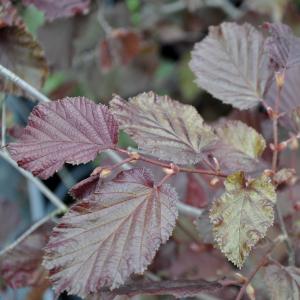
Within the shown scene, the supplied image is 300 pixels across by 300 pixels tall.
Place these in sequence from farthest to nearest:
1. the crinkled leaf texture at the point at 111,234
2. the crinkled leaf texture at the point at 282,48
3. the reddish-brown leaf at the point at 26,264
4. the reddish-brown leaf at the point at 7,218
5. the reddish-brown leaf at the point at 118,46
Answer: the reddish-brown leaf at the point at 118,46 → the reddish-brown leaf at the point at 7,218 → the reddish-brown leaf at the point at 26,264 → the crinkled leaf texture at the point at 282,48 → the crinkled leaf texture at the point at 111,234

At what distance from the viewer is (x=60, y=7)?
2.19 ft

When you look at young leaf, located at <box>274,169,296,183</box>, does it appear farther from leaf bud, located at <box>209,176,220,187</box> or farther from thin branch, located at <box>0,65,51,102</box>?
thin branch, located at <box>0,65,51,102</box>

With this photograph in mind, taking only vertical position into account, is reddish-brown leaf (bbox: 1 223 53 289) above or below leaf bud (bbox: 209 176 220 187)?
below

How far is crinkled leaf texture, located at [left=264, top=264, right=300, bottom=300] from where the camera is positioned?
0.45 m

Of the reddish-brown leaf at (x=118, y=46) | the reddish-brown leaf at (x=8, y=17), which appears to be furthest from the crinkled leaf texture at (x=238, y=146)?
the reddish-brown leaf at (x=118, y=46)

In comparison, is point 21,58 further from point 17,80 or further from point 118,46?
point 118,46

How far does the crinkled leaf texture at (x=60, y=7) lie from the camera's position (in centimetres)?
65

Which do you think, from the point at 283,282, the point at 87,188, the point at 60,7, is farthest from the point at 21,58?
the point at 283,282

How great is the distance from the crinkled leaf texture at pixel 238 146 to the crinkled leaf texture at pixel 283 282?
175 mm

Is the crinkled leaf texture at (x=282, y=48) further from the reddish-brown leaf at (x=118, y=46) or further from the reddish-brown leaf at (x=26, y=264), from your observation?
the reddish-brown leaf at (x=118, y=46)

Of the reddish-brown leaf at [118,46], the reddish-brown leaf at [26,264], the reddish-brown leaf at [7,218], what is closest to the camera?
the reddish-brown leaf at [26,264]

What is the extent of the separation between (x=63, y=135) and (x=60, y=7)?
0.42 m

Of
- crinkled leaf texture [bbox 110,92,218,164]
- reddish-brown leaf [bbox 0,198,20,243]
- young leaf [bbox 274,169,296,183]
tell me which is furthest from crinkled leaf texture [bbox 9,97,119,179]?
reddish-brown leaf [bbox 0,198,20,243]

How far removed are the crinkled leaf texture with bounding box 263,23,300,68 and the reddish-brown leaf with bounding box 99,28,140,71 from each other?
74 centimetres
